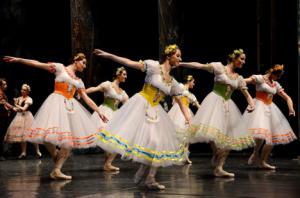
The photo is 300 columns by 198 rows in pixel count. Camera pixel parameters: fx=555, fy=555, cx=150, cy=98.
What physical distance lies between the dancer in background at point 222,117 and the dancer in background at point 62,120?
1.20m

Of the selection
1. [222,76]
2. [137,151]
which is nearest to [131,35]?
[222,76]

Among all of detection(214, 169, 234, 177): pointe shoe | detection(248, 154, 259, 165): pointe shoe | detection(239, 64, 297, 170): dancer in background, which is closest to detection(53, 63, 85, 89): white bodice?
detection(214, 169, 234, 177): pointe shoe

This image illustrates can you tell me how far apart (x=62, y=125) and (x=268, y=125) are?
3.19 meters

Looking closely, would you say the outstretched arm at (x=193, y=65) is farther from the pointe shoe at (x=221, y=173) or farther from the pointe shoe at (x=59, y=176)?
the pointe shoe at (x=59, y=176)

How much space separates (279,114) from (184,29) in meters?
5.58

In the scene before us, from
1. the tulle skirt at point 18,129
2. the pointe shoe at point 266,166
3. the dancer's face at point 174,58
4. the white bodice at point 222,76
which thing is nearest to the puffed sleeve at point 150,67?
the dancer's face at point 174,58

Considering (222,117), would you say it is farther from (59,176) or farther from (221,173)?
(59,176)

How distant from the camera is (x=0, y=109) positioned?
11.3 metres

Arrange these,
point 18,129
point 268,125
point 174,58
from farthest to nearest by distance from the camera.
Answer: point 18,129, point 268,125, point 174,58

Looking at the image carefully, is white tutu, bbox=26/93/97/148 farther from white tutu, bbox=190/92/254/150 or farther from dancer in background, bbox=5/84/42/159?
dancer in background, bbox=5/84/42/159

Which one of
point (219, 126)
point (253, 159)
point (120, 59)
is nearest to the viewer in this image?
point (120, 59)

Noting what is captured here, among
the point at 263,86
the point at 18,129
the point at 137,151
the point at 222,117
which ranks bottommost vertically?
the point at 18,129

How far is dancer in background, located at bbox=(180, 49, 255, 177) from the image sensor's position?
653 centimetres

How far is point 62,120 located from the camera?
260 inches
